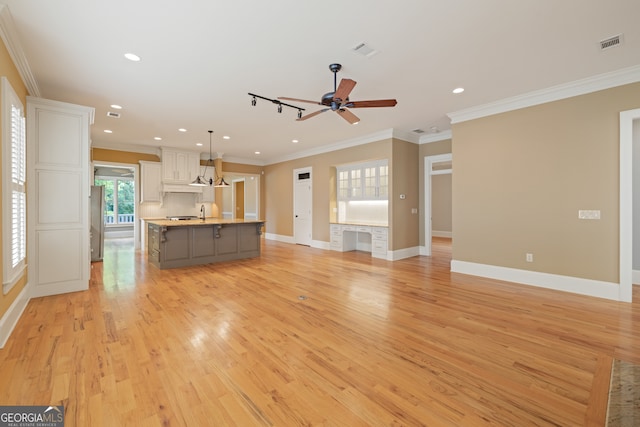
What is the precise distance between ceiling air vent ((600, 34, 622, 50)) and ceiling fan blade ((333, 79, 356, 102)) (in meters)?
2.70

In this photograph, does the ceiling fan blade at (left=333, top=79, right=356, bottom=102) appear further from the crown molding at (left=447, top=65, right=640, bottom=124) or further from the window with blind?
the window with blind

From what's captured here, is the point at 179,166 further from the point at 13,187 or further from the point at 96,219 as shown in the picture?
the point at 13,187

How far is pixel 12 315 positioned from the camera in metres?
2.89

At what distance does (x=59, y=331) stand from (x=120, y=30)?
10.0 ft

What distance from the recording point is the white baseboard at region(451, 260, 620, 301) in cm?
383

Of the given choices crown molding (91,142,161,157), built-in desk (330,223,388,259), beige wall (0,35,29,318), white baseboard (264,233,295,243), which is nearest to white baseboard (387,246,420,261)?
built-in desk (330,223,388,259)

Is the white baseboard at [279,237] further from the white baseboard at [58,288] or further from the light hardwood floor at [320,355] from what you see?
the white baseboard at [58,288]

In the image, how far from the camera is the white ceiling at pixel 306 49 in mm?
2465

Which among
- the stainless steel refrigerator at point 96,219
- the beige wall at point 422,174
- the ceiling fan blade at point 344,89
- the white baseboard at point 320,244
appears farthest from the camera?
the white baseboard at point 320,244

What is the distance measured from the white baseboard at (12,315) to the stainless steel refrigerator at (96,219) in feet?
9.68

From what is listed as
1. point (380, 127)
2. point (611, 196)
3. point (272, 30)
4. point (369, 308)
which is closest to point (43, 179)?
point (272, 30)

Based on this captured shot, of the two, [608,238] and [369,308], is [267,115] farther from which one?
[608,238]

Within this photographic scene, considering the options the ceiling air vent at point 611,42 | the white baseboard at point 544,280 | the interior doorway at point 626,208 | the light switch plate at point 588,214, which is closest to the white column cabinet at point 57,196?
the white baseboard at point 544,280

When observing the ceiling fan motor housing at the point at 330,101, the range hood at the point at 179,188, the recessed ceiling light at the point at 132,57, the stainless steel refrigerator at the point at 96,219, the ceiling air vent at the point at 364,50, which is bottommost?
the stainless steel refrigerator at the point at 96,219
